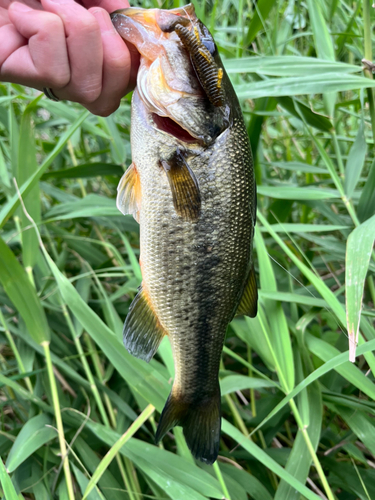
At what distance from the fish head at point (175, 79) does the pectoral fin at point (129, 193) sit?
0.14 meters

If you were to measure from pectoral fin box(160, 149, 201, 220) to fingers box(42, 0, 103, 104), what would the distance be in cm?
25

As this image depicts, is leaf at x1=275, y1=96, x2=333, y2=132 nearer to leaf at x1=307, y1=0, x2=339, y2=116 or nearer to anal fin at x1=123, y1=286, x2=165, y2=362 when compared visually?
leaf at x1=307, y1=0, x2=339, y2=116

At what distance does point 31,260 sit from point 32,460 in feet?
2.09

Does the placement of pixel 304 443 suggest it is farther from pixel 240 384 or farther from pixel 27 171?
pixel 27 171

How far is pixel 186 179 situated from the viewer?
0.87 m

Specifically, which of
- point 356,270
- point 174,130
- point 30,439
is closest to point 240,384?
point 356,270

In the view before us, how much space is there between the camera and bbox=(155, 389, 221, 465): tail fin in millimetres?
985

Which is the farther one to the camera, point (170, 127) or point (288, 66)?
point (288, 66)

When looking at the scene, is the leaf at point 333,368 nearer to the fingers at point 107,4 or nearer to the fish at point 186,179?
the fish at point 186,179

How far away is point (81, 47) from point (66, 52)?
0.04 m

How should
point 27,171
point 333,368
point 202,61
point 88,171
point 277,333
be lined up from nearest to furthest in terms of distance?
point 202,61
point 333,368
point 277,333
point 27,171
point 88,171

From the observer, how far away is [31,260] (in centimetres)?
129

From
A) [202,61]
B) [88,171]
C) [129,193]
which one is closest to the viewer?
[202,61]

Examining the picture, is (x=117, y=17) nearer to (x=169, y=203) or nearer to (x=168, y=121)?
(x=168, y=121)
